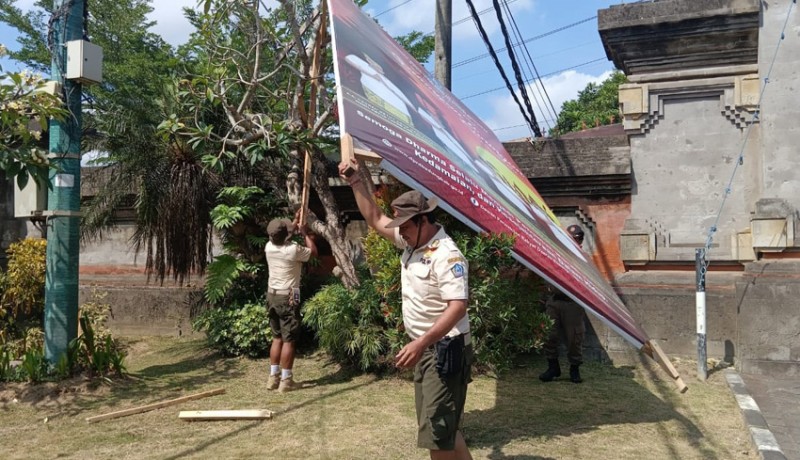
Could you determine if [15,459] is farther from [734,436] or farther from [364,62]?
[734,436]

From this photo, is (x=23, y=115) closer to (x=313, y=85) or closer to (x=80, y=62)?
(x=80, y=62)

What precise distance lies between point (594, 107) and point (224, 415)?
34.2 m

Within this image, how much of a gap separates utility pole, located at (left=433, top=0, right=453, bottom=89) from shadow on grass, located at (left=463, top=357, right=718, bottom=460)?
15.0 ft

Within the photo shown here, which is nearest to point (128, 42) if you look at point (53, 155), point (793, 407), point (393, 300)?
point (53, 155)

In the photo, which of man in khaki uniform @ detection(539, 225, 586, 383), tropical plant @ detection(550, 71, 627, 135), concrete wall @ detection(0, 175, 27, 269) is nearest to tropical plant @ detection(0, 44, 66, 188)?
man in khaki uniform @ detection(539, 225, 586, 383)

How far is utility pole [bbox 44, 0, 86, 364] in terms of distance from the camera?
632cm

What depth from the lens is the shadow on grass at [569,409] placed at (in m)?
4.79

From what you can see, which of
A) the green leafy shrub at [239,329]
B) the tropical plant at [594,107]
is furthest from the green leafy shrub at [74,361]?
the tropical plant at [594,107]

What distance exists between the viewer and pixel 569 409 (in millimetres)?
5594

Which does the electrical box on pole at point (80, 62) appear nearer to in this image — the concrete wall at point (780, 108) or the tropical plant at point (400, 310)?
the tropical plant at point (400, 310)

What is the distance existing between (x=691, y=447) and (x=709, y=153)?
4.47 metres

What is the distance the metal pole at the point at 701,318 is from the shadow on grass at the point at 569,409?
430 mm

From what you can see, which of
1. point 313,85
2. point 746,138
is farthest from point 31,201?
point 746,138

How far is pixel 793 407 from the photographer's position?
19.4 ft
